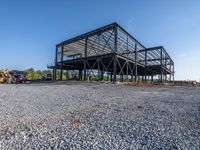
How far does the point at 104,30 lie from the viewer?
19156 millimetres

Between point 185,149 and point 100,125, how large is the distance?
5.14 ft

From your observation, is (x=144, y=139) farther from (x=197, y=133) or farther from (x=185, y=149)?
(x=197, y=133)

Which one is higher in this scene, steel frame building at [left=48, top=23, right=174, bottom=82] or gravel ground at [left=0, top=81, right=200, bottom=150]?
steel frame building at [left=48, top=23, right=174, bottom=82]

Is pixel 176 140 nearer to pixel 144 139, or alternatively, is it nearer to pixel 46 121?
pixel 144 139

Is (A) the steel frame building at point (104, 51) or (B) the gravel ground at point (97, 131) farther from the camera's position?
(A) the steel frame building at point (104, 51)

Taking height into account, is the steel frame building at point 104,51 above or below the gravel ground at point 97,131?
above

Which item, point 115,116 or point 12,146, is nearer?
point 12,146

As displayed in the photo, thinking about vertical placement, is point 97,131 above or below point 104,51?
below

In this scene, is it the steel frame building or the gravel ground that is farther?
the steel frame building

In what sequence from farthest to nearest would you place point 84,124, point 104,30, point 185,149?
point 104,30, point 84,124, point 185,149

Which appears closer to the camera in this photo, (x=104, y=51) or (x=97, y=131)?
(x=97, y=131)

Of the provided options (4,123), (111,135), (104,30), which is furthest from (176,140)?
(104,30)

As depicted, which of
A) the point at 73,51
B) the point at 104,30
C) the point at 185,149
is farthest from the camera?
the point at 73,51

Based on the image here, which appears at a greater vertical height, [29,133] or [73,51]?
[73,51]
